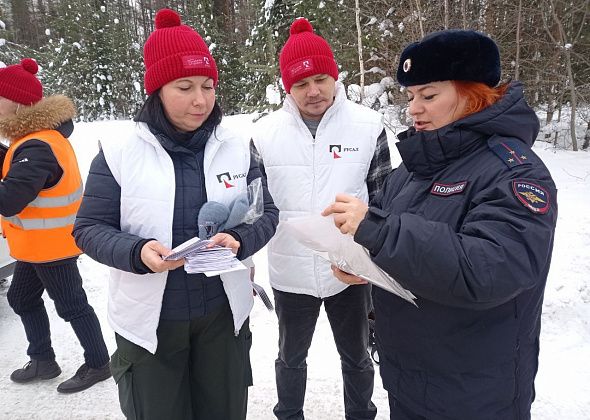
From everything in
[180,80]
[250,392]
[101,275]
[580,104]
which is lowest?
[250,392]

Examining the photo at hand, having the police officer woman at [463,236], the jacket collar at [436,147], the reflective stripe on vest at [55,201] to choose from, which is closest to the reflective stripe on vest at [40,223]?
the reflective stripe on vest at [55,201]

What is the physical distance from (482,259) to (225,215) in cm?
111

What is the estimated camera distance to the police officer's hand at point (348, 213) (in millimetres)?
1321

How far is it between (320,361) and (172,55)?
8.94 feet

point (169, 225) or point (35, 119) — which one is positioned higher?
point (35, 119)

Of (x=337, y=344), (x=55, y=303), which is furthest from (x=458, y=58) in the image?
(x=55, y=303)

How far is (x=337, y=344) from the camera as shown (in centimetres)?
266

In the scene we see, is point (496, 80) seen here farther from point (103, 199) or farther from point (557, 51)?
point (557, 51)

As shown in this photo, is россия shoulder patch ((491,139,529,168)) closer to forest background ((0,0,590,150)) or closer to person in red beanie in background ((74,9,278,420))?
person in red beanie in background ((74,9,278,420))

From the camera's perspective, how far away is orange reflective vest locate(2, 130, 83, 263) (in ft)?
9.70

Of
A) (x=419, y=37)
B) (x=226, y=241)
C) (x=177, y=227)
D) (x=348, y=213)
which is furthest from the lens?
(x=419, y=37)

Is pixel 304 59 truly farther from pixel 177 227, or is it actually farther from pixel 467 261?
pixel 467 261

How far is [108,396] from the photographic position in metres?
3.23

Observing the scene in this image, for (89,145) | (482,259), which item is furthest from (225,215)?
(89,145)
